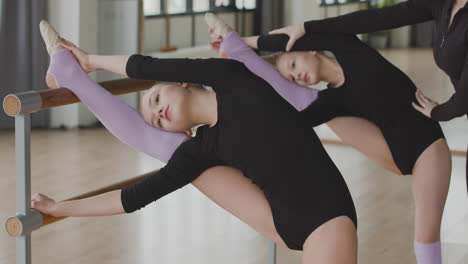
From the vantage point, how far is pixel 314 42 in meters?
2.54

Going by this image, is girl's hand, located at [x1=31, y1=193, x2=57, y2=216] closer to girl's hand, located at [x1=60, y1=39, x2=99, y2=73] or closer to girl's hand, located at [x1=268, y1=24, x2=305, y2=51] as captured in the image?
girl's hand, located at [x1=60, y1=39, x2=99, y2=73]

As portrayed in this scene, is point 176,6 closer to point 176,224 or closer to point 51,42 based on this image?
point 176,224

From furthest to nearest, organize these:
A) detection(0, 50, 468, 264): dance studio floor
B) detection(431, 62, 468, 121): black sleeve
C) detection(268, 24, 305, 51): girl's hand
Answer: detection(0, 50, 468, 264): dance studio floor
detection(268, 24, 305, 51): girl's hand
detection(431, 62, 468, 121): black sleeve

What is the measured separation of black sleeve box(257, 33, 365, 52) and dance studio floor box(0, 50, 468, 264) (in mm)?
1247

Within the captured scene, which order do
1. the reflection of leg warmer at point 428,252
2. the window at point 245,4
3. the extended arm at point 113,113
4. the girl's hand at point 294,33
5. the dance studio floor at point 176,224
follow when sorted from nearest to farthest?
the extended arm at point 113,113
the girl's hand at point 294,33
the reflection of leg warmer at point 428,252
the dance studio floor at point 176,224
the window at point 245,4

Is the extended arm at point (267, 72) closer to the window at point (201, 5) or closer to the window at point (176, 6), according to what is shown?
the window at point (201, 5)

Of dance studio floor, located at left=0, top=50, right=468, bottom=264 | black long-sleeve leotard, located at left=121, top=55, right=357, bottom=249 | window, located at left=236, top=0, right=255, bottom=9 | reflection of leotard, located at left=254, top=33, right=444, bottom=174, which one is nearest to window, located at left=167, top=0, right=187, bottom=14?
window, located at left=236, top=0, right=255, bottom=9

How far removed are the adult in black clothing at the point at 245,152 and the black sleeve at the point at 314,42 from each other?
16.6 inches

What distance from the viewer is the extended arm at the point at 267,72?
8.29 ft

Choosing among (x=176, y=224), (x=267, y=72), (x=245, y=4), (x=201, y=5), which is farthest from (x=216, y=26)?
(x=201, y=5)

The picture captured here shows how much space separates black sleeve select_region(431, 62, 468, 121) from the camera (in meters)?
2.32

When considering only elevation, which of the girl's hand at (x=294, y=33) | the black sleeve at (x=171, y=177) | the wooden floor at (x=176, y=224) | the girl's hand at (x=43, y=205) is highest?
the girl's hand at (x=294, y=33)

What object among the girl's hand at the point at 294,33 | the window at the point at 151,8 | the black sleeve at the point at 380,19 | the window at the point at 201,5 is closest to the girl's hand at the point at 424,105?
the black sleeve at the point at 380,19

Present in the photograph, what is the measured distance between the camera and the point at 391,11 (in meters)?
2.50
